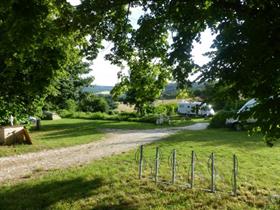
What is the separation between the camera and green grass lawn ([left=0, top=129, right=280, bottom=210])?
924 cm

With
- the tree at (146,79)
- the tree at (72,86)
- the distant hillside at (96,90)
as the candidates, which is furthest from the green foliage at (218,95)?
the tree at (72,86)

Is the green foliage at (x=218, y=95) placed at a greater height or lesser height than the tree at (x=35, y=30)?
lesser

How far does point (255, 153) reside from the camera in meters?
15.7

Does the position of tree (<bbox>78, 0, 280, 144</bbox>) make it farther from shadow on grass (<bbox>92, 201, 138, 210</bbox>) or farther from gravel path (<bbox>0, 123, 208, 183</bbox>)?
gravel path (<bbox>0, 123, 208, 183</bbox>)

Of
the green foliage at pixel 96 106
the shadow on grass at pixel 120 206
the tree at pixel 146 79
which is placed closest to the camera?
the shadow on grass at pixel 120 206

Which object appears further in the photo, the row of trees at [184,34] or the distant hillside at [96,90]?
the distant hillside at [96,90]

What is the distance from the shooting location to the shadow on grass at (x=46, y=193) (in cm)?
942

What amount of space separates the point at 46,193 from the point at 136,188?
2192mm

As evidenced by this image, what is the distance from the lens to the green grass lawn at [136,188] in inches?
364

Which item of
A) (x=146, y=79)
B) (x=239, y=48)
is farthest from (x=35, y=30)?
(x=146, y=79)

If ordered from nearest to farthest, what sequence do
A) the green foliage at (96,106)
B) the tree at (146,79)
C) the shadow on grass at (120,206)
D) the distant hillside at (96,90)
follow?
the shadow on grass at (120,206) < the tree at (146,79) < the distant hillside at (96,90) < the green foliage at (96,106)

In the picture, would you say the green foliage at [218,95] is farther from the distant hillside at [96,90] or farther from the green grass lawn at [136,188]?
the distant hillside at [96,90]

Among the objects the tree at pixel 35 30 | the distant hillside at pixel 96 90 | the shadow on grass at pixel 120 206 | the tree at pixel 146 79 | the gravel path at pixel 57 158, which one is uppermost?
the distant hillside at pixel 96 90

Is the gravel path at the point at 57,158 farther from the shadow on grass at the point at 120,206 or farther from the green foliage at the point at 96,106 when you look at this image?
the green foliage at the point at 96,106
